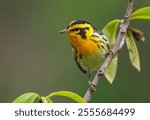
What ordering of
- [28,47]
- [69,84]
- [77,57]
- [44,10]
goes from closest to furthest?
[77,57]
[69,84]
[28,47]
[44,10]

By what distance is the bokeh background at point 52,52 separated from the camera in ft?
19.9

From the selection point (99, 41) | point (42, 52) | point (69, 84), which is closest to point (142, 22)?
point (69, 84)

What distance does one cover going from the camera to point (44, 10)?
835cm

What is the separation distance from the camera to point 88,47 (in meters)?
2.55

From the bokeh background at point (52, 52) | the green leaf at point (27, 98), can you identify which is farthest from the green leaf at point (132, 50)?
the bokeh background at point (52, 52)

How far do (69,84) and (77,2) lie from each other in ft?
5.60

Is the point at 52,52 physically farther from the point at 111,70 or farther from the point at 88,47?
the point at 111,70

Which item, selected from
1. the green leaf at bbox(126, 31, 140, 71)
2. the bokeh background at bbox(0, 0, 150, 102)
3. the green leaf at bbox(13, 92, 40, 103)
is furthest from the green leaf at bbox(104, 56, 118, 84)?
the bokeh background at bbox(0, 0, 150, 102)

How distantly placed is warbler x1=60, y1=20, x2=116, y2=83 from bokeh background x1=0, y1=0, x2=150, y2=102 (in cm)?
284

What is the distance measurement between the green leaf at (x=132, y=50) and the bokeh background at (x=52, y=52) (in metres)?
3.44

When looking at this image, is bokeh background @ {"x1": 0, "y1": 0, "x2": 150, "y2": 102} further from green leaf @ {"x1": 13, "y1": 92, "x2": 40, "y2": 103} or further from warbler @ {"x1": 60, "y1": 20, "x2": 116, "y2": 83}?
green leaf @ {"x1": 13, "y1": 92, "x2": 40, "y2": 103}

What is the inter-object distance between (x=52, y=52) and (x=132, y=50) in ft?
16.9

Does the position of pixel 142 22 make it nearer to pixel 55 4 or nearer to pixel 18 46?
pixel 18 46

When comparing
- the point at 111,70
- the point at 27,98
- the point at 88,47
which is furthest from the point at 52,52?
the point at 27,98
